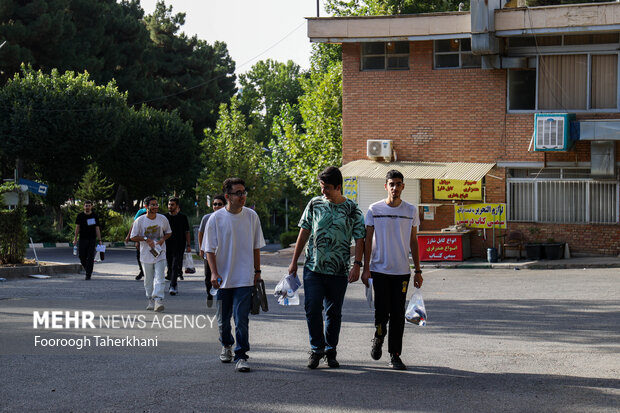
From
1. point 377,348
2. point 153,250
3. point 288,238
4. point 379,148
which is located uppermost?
point 379,148

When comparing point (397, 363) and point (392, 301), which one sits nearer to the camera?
point (397, 363)

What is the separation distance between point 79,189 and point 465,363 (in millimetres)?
36922

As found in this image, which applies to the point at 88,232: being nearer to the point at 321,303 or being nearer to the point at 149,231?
the point at 149,231

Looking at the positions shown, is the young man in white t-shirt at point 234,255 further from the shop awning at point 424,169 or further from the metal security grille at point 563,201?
the metal security grille at point 563,201

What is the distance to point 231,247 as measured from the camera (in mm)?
8508

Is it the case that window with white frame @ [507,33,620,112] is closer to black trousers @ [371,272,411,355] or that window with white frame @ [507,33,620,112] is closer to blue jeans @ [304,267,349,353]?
black trousers @ [371,272,411,355]

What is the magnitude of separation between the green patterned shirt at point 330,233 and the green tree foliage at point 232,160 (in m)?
37.2

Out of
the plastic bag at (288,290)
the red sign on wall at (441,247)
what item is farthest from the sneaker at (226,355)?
the red sign on wall at (441,247)

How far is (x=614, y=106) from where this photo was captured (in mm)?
25469

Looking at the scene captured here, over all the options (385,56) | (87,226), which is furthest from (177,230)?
(385,56)

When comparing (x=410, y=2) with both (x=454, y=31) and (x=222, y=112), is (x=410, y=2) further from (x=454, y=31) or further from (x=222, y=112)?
(x=454, y=31)

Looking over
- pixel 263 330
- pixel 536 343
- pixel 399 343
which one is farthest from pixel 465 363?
pixel 263 330

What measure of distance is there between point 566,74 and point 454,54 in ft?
10.7

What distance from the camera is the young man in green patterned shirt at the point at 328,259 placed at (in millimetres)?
8344
